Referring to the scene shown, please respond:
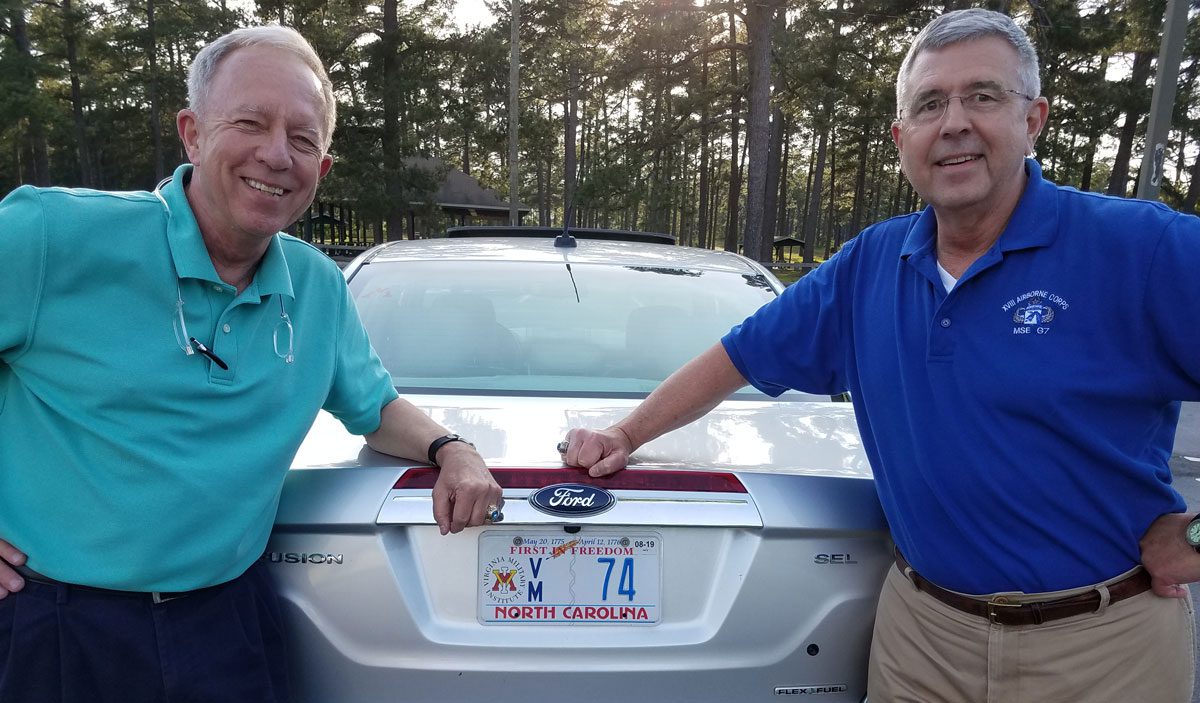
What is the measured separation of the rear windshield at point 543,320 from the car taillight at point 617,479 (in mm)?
673

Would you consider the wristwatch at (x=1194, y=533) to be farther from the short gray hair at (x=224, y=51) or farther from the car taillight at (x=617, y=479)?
the short gray hair at (x=224, y=51)

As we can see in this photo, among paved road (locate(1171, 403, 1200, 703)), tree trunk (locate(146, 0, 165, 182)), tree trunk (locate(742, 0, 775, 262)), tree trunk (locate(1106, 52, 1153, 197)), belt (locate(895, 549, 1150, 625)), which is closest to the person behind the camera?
belt (locate(895, 549, 1150, 625))

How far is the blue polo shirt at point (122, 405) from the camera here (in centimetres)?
156

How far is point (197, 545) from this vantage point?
1.62 metres

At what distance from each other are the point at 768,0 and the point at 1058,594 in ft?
60.8

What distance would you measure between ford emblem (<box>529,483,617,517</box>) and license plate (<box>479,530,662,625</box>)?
5 cm

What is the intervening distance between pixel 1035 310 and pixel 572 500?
100 centimetres

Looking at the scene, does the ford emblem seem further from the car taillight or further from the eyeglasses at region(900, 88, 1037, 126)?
the eyeglasses at region(900, 88, 1037, 126)

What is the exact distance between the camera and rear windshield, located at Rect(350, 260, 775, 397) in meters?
2.65

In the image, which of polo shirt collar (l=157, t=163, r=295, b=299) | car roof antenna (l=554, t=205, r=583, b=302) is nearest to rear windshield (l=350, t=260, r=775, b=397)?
car roof antenna (l=554, t=205, r=583, b=302)

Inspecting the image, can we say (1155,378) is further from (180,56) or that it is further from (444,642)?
(180,56)

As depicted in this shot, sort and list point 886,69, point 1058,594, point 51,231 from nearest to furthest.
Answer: point 51,231 < point 1058,594 < point 886,69

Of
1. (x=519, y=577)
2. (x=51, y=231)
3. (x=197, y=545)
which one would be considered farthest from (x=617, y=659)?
(x=51, y=231)

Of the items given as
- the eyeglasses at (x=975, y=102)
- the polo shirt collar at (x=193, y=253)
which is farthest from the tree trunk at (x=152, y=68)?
the eyeglasses at (x=975, y=102)
